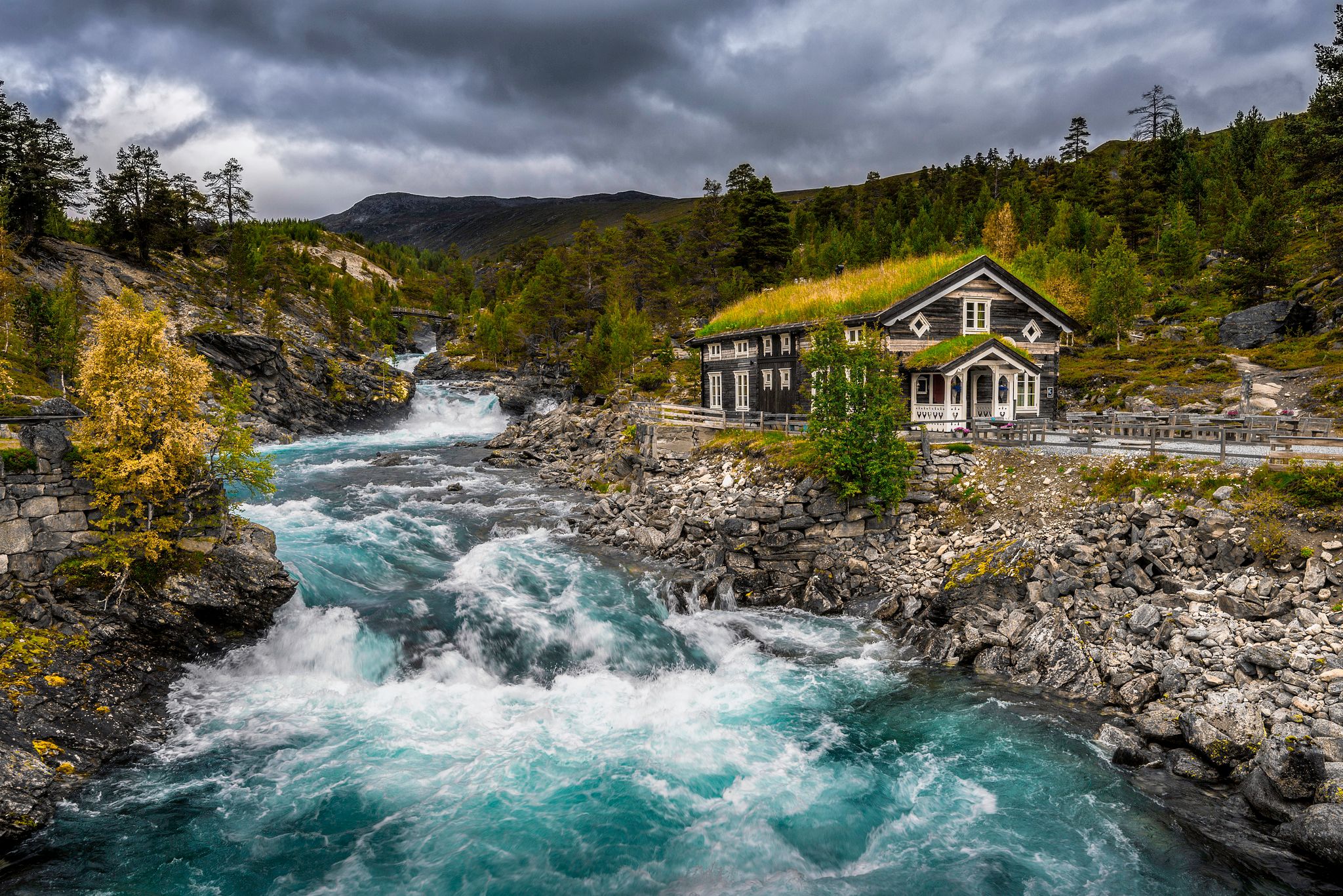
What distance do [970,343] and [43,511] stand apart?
109 feet

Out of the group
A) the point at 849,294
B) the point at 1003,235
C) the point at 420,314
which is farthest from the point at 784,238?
the point at 420,314

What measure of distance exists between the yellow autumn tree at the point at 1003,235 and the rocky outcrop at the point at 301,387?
61.5 metres

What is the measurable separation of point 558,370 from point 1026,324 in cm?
4635

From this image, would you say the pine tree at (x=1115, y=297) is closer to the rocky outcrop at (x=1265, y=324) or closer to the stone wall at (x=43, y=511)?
the rocky outcrop at (x=1265, y=324)

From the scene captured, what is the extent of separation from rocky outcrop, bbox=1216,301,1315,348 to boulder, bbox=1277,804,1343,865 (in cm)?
5120

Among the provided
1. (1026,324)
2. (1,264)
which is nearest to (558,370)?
(1,264)

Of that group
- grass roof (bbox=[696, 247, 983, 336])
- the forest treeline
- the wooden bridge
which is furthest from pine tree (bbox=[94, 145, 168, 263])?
grass roof (bbox=[696, 247, 983, 336])

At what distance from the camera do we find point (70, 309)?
1766 inches

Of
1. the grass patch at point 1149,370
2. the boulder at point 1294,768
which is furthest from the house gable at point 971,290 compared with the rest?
the boulder at point 1294,768

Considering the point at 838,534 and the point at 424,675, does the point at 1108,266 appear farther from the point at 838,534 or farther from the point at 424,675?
the point at 424,675

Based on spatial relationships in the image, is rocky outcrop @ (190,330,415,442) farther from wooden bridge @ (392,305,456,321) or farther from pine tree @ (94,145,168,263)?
wooden bridge @ (392,305,456,321)

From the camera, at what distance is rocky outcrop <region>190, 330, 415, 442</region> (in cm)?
5731

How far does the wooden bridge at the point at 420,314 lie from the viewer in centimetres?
12200

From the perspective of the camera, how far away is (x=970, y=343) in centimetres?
3250
